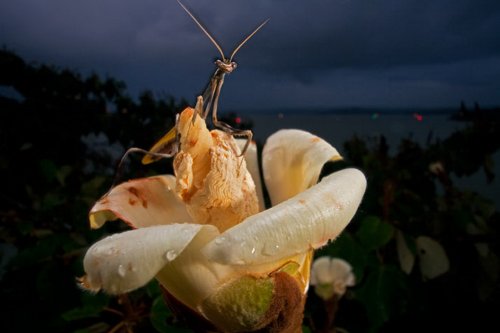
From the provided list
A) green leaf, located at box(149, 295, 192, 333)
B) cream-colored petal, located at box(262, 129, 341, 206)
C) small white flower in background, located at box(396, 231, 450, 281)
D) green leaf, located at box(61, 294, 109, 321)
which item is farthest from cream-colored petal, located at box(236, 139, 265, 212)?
small white flower in background, located at box(396, 231, 450, 281)

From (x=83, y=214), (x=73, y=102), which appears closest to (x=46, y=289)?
(x=83, y=214)

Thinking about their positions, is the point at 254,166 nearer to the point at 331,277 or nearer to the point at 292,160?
the point at 292,160

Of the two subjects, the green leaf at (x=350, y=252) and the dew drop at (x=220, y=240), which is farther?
the green leaf at (x=350, y=252)

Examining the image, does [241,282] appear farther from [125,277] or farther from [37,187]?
[37,187]

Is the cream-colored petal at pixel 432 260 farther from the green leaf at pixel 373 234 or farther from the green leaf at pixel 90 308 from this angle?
the green leaf at pixel 90 308

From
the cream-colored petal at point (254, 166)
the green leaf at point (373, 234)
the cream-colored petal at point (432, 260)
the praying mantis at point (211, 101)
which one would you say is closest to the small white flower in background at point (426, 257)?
the cream-colored petal at point (432, 260)

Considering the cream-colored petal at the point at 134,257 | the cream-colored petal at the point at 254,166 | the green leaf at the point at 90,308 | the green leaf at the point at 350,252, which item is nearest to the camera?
the cream-colored petal at the point at 134,257

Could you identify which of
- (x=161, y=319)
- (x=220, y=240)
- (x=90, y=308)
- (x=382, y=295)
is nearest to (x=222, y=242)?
(x=220, y=240)
